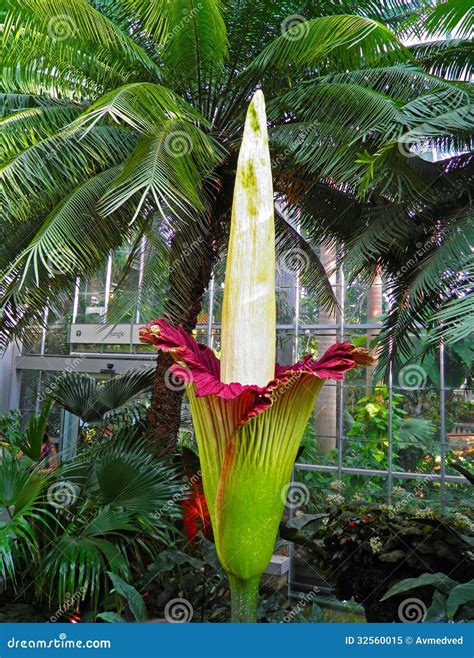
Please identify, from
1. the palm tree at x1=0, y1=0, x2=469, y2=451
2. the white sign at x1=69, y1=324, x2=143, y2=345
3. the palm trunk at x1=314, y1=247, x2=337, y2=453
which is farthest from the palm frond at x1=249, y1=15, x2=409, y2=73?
the white sign at x1=69, y1=324, x2=143, y2=345

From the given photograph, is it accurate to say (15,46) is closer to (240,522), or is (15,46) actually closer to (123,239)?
(123,239)

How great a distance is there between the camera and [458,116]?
106 inches

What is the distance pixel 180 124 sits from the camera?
304 cm

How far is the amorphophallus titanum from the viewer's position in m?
1.40

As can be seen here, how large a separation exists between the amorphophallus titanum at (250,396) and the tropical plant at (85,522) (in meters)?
1.56

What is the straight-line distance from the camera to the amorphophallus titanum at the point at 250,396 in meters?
1.40

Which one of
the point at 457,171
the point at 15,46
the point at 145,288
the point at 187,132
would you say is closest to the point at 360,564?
the point at 145,288

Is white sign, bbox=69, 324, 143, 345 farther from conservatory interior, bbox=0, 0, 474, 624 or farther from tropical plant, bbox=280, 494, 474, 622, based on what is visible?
tropical plant, bbox=280, 494, 474, 622

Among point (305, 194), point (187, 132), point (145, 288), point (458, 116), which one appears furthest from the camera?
point (305, 194)

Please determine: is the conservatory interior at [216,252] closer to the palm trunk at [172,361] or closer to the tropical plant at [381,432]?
the palm trunk at [172,361]

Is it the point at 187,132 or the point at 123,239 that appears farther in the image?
the point at 123,239

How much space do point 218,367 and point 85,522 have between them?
1.81 m

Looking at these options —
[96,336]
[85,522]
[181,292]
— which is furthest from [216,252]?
[96,336]

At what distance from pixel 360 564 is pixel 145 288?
217 cm
